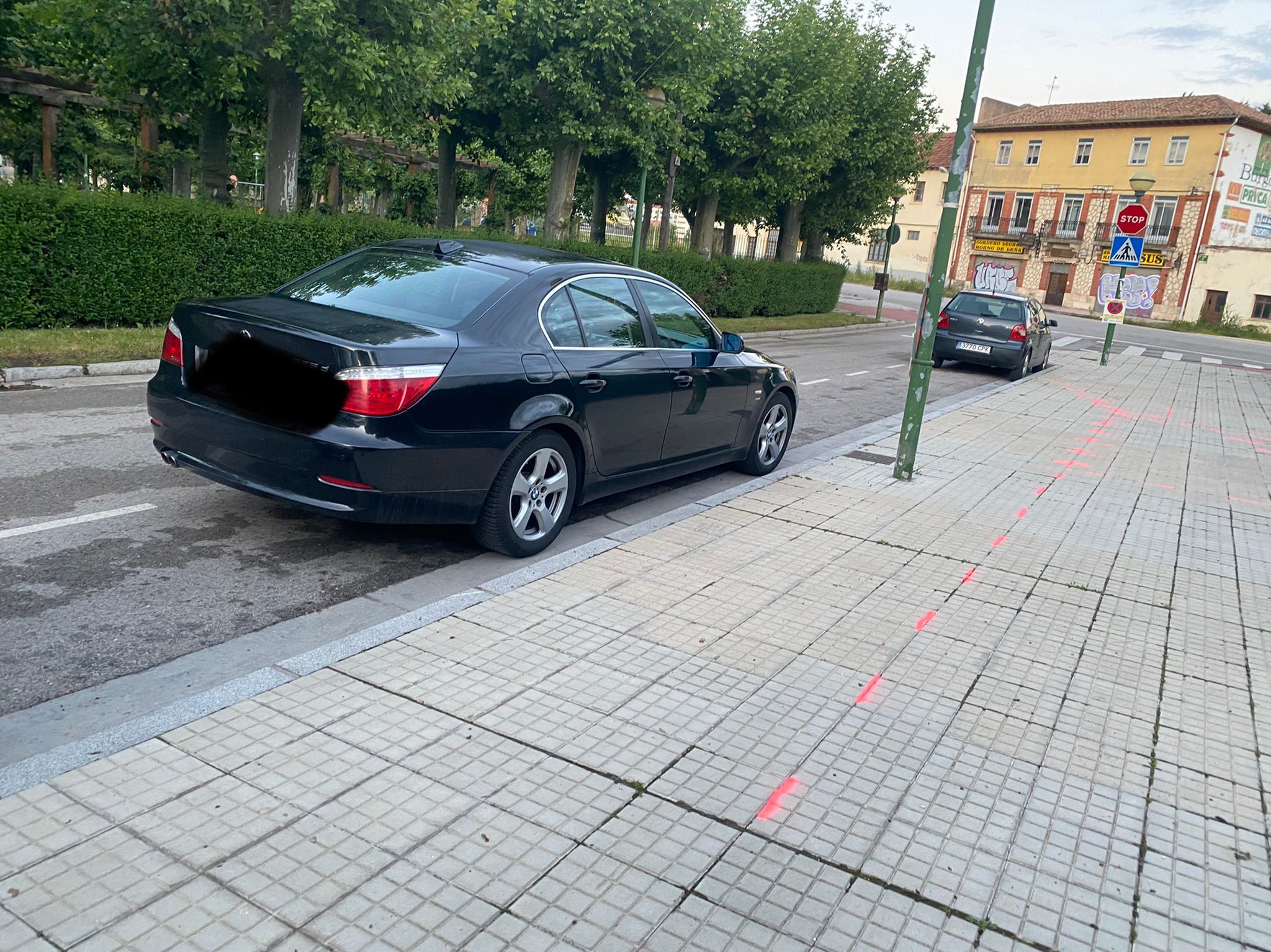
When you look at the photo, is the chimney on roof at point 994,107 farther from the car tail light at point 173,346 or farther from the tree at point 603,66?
the car tail light at point 173,346

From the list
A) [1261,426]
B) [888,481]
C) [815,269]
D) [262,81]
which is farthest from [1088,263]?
[888,481]

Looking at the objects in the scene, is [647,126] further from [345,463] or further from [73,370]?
[345,463]

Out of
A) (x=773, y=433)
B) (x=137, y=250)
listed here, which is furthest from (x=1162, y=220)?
(x=137, y=250)

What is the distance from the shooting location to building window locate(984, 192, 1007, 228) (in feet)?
207

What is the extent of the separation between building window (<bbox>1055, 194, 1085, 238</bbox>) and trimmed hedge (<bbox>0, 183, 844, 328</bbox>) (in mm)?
53048

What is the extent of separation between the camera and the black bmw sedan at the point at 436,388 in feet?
15.5

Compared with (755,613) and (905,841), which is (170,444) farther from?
(905,841)

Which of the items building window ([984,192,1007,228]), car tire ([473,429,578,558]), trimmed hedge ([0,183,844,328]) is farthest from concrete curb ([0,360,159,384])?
building window ([984,192,1007,228])

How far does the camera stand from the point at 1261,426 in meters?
14.4

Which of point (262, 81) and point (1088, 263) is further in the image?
point (1088, 263)

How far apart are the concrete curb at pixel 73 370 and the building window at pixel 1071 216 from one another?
59.0 meters

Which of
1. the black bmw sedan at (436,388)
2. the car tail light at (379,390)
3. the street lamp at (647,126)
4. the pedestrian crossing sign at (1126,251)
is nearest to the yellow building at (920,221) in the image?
the pedestrian crossing sign at (1126,251)

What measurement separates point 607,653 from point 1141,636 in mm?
2872

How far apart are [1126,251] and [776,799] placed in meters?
17.7
